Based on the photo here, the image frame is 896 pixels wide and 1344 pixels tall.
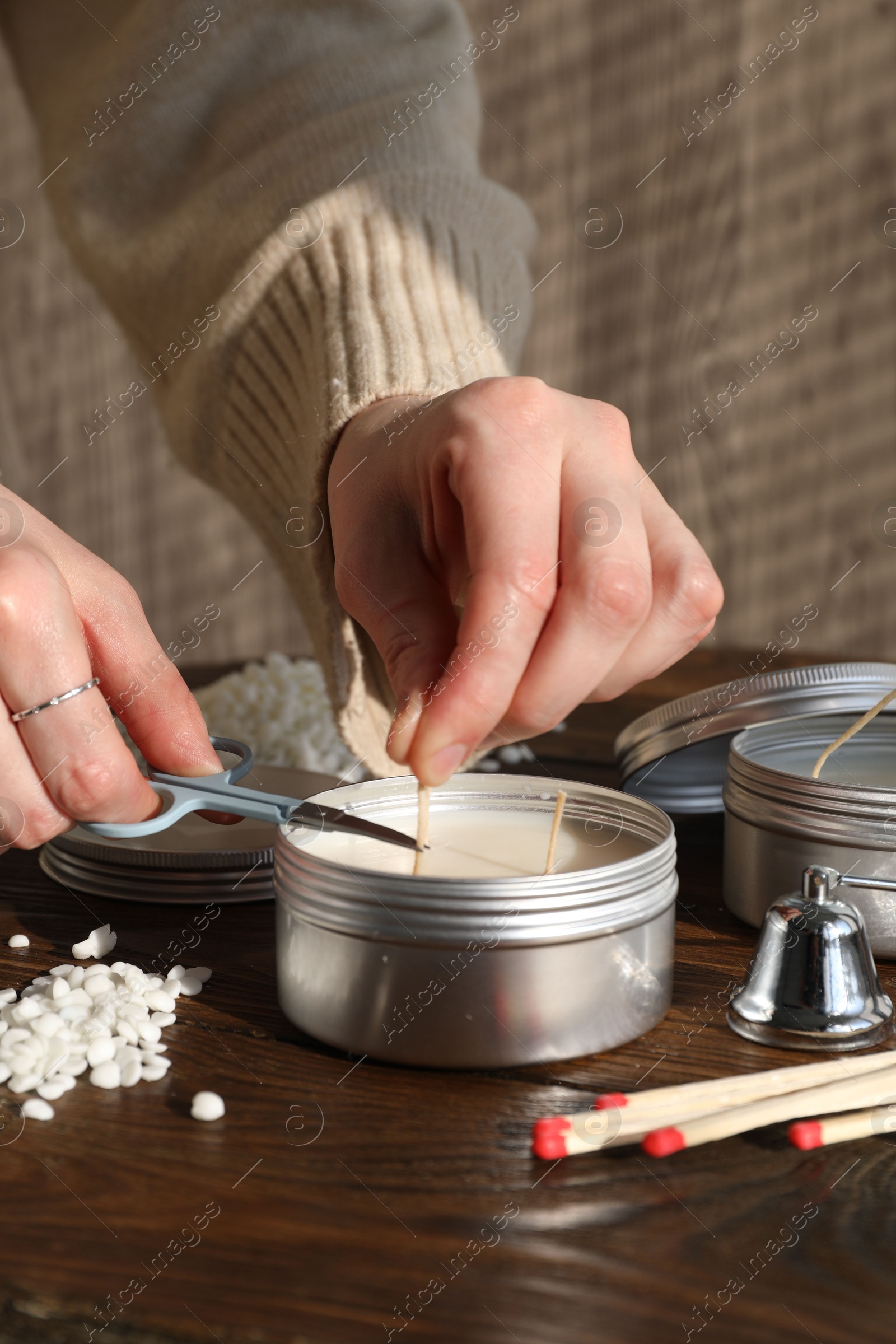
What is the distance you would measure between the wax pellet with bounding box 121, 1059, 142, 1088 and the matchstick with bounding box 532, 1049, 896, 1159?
20 cm

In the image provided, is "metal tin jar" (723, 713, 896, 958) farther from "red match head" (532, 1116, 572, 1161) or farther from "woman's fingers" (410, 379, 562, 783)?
"red match head" (532, 1116, 572, 1161)

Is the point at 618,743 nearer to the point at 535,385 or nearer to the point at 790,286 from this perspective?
the point at 535,385

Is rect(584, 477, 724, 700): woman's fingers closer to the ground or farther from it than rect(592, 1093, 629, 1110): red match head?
farther from it

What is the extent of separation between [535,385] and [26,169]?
227 centimetres

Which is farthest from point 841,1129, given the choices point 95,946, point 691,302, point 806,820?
point 691,302

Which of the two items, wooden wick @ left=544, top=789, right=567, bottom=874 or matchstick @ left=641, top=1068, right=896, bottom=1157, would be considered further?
wooden wick @ left=544, top=789, right=567, bottom=874

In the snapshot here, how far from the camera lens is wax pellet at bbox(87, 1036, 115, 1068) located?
59cm

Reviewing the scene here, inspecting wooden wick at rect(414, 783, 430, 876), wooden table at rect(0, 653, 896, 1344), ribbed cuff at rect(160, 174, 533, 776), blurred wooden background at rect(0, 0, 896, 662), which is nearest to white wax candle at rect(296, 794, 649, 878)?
wooden wick at rect(414, 783, 430, 876)

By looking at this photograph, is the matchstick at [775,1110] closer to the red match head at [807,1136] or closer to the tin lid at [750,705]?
the red match head at [807,1136]

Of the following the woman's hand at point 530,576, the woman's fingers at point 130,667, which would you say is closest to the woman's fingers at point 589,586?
the woman's hand at point 530,576

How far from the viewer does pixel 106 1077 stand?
583 mm

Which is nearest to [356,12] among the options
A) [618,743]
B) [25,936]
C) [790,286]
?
[618,743]

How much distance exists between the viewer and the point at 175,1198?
1.58ft

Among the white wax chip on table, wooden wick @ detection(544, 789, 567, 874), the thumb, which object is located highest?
the thumb
